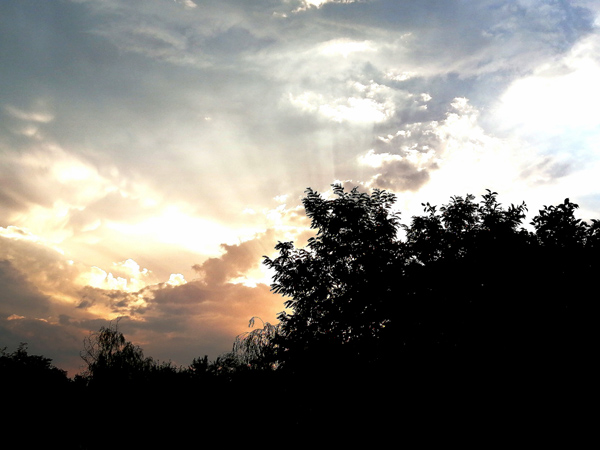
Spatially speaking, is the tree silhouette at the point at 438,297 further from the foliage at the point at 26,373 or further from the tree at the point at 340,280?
the foliage at the point at 26,373

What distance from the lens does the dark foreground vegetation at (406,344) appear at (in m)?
14.1

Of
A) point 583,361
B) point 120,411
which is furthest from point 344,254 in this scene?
point 120,411

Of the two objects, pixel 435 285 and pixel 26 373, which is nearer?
pixel 435 285

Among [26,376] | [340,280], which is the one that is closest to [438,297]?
[340,280]

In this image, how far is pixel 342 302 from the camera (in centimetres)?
2023

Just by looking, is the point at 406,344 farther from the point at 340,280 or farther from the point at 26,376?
the point at 26,376

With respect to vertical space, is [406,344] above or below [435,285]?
below

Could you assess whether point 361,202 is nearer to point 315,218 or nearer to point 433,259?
point 315,218

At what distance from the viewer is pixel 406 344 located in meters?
18.6

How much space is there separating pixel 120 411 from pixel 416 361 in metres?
21.2

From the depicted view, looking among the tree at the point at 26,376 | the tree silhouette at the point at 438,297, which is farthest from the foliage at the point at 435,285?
the tree at the point at 26,376

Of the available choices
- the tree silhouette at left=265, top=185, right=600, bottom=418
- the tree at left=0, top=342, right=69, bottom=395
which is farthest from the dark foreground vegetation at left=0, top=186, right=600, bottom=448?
the tree at left=0, top=342, right=69, bottom=395

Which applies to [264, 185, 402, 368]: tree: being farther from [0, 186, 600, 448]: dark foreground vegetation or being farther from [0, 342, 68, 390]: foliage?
[0, 342, 68, 390]: foliage

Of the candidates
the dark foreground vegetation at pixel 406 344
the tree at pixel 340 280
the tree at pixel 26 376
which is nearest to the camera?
the dark foreground vegetation at pixel 406 344
